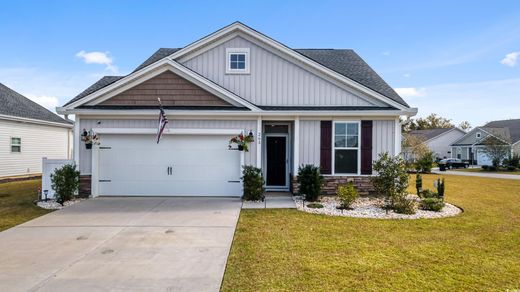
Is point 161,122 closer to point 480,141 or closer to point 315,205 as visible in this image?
point 315,205

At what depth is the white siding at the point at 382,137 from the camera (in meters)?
10.5

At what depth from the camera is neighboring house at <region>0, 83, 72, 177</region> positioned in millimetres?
16766

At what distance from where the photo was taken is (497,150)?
3000 cm

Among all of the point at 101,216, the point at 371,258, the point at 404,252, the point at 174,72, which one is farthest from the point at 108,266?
the point at 174,72

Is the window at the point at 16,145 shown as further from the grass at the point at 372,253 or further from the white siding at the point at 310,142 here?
the white siding at the point at 310,142

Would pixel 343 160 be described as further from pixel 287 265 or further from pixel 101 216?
pixel 101 216

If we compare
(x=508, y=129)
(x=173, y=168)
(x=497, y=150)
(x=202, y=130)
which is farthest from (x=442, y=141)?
(x=173, y=168)

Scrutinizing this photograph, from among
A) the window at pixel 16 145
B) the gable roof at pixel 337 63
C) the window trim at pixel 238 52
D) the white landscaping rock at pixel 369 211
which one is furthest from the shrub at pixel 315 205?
the window at pixel 16 145

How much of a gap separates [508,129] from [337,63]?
3876 cm

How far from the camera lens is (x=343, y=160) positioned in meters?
10.5

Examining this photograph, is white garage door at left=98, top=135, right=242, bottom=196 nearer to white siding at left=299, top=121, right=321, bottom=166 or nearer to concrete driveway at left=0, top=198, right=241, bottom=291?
concrete driveway at left=0, top=198, right=241, bottom=291

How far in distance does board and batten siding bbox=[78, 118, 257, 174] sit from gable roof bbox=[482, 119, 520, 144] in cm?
3625

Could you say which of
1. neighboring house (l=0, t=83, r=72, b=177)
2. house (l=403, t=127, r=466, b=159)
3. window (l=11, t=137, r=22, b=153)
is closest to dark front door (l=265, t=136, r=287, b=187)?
neighboring house (l=0, t=83, r=72, b=177)

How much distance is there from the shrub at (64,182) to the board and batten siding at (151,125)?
0.62 metres
